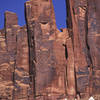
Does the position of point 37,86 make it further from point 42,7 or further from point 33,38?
point 42,7

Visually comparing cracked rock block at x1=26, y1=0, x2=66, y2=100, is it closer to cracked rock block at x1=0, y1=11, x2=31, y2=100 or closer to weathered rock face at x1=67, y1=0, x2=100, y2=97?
cracked rock block at x1=0, y1=11, x2=31, y2=100

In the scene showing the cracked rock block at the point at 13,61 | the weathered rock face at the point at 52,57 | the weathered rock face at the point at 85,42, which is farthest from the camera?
the cracked rock block at the point at 13,61

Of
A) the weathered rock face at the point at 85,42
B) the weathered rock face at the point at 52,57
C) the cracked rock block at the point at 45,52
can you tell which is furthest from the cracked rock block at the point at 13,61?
the weathered rock face at the point at 85,42

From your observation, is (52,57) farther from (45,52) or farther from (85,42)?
(85,42)

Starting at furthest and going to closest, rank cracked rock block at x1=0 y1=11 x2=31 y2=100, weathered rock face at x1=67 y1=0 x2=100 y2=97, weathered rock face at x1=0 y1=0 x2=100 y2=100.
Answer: cracked rock block at x1=0 y1=11 x2=31 y2=100 → weathered rock face at x1=0 y1=0 x2=100 y2=100 → weathered rock face at x1=67 y1=0 x2=100 y2=97

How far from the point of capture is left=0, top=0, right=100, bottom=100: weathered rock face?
88.5 feet

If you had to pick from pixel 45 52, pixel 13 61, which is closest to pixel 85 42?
pixel 45 52

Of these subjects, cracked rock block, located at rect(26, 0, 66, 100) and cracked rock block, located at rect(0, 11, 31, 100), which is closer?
cracked rock block, located at rect(26, 0, 66, 100)

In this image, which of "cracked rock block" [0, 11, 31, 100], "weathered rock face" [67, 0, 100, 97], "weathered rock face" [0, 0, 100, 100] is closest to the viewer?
"weathered rock face" [67, 0, 100, 97]

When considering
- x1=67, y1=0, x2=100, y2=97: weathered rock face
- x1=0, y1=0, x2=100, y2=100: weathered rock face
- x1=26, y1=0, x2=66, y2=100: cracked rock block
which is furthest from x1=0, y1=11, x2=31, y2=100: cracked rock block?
x1=67, y1=0, x2=100, y2=97: weathered rock face

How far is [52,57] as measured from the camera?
90.3 ft

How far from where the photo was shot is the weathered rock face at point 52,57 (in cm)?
2697

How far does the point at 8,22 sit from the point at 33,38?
11.9 feet

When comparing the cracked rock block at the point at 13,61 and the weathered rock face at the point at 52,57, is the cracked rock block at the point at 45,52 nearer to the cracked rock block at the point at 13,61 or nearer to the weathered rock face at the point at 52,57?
the weathered rock face at the point at 52,57
